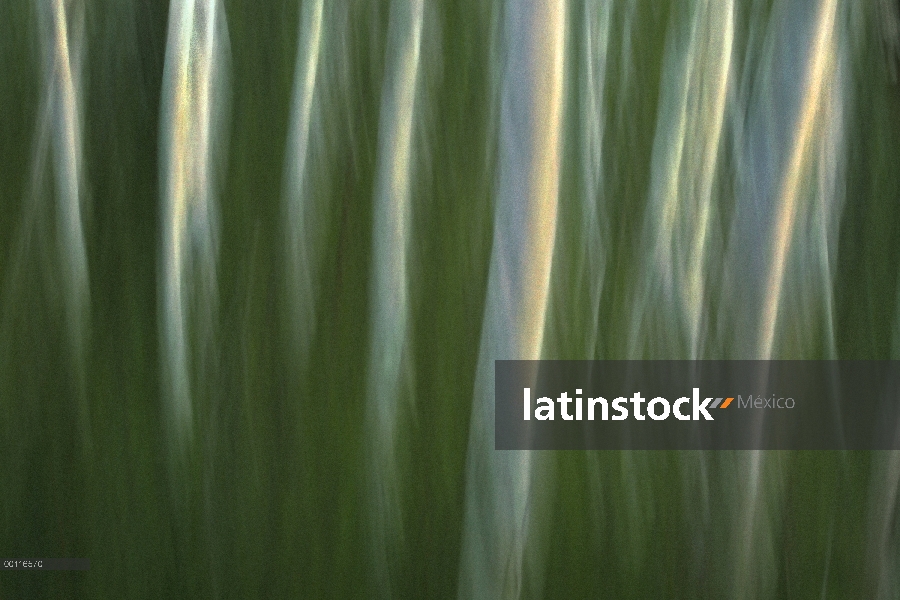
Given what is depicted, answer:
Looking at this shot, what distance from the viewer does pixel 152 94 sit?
611mm

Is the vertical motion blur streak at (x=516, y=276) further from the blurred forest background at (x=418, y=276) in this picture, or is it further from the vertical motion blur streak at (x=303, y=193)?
the vertical motion blur streak at (x=303, y=193)

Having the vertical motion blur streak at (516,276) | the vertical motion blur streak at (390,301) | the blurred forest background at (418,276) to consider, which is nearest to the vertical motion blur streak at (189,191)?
the blurred forest background at (418,276)

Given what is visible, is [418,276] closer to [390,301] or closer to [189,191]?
[390,301]

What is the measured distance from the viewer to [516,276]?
0.60 metres

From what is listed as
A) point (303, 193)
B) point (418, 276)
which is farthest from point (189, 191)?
point (418, 276)

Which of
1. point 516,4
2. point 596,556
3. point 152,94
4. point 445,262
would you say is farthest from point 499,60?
point 596,556

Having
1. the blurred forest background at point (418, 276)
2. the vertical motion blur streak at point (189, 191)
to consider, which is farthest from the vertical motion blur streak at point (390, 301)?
the vertical motion blur streak at point (189, 191)

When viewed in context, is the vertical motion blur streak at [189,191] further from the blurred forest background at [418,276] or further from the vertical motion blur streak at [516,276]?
the vertical motion blur streak at [516,276]

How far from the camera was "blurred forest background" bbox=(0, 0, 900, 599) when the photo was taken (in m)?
0.60

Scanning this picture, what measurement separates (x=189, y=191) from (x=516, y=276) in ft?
0.95

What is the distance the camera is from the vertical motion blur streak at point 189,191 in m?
0.61

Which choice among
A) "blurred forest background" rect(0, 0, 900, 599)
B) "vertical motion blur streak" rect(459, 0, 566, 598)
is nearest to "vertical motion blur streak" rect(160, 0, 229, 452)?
"blurred forest background" rect(0, 0, 900, 599)

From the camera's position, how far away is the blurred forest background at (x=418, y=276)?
60 centimetres

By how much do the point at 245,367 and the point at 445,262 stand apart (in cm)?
19
